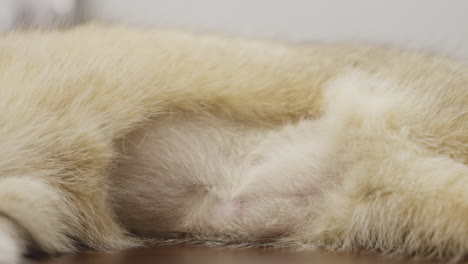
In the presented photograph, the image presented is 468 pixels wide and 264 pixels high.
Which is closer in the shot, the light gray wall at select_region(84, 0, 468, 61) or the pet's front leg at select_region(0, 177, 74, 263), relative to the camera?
the pet's front leg at select_region(0, 177, 74, 263)

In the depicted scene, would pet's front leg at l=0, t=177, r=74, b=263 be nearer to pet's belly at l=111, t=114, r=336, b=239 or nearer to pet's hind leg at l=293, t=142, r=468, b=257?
pet's belly at l=111, t=114, r=336, b=239

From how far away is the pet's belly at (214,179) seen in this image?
1011 mm

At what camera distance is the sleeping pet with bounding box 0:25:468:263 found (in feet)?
3.01

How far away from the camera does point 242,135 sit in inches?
43.2

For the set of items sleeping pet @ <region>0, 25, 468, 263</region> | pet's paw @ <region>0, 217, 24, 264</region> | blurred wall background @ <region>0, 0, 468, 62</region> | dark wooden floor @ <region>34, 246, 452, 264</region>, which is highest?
blurred wall background @ <region>0, 0, 468, 62</region>

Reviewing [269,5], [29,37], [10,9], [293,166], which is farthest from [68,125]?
[269,5]

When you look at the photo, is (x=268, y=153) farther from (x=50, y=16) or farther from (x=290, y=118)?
(x=50, y=16)

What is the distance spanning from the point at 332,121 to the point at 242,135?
173 millimetres

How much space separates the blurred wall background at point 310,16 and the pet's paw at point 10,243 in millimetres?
1300

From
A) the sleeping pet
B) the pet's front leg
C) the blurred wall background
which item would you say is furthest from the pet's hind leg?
the blurred wall background

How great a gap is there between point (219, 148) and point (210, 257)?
0.28 meters

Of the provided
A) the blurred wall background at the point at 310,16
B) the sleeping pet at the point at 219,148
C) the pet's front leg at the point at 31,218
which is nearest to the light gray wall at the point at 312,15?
the blurred wall background at the point at 310,16

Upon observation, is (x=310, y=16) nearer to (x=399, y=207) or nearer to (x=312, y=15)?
(x=312, y=15)

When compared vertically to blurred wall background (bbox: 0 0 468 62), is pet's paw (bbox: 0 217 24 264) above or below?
below
